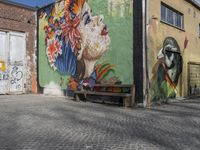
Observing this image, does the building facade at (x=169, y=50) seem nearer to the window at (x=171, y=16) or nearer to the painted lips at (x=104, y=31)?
the window at (x=171, y=16)

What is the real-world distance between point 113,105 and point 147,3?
171 inches

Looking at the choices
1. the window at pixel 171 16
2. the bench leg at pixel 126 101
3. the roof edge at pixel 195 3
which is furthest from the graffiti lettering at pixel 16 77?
the roof edge at pixel 195 3

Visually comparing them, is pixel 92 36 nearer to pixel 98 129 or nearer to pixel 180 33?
pixel 180 33

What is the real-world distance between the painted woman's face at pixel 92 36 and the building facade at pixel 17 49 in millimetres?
4318

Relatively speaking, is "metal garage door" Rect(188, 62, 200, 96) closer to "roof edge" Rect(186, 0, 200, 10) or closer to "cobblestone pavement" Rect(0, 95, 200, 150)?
"roof edge" Rect(186, 0, 200, 10)

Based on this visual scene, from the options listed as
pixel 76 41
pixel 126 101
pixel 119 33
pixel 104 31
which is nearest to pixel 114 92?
pixel 126 101

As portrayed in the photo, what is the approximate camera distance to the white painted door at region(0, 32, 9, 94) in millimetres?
14997

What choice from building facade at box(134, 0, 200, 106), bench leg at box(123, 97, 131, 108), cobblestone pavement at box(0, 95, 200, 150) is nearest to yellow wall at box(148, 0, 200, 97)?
building facade at box(134, 0, 200, 106)

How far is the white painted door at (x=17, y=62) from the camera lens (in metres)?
15.4

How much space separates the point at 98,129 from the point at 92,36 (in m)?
6.79

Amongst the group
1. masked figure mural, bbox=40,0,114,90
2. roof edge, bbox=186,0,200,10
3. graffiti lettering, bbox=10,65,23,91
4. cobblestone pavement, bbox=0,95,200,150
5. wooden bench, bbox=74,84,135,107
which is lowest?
cobblestone pavement, bbox=0,95,200,150

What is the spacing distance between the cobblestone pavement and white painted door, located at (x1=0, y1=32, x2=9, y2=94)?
6.06m

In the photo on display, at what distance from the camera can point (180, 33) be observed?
1402 cm

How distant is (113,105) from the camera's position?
11195 millimetres
